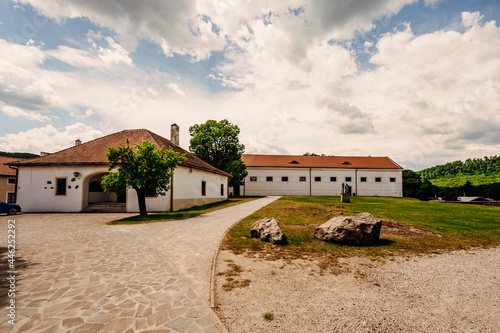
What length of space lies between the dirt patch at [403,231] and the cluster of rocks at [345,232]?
6.41ft

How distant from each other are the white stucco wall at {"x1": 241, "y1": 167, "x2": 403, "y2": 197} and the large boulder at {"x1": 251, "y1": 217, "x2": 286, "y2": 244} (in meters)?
34.1

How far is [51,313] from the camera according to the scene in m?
3.44

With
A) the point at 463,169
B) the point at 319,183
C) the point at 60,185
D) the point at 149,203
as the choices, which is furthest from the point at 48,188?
the point at 463,169

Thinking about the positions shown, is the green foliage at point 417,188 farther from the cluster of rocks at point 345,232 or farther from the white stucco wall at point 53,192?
the white stucco wall at point 53,192

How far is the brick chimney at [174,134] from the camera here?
26828 millimetres

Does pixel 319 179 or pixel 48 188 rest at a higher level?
pixel 319 179

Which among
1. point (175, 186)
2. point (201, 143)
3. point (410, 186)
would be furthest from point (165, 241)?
point (410, 186)

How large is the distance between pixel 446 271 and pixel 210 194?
2123 cm

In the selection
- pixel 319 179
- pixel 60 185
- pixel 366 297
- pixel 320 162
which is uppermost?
pixel 320 162

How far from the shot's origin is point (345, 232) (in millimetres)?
7895

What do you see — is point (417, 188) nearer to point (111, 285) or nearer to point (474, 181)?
point (474, 181)

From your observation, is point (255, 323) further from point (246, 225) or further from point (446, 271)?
point (246, 225)

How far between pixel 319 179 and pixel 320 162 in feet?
12.4

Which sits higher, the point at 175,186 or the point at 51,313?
the point at 175,186
